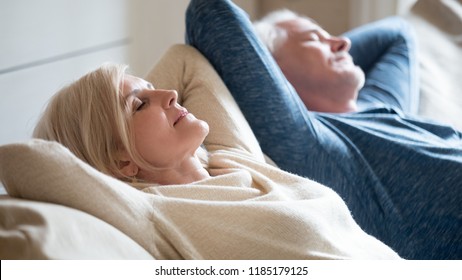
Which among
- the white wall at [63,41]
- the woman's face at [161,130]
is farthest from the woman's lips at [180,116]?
the white wall at [63,41]

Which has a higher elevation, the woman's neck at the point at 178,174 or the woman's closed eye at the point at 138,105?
the woman's closed eye at the point at 138,105

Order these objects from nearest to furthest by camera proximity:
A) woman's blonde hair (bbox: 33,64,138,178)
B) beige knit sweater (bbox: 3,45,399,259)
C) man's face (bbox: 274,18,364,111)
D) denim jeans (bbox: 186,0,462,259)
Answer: beige knit sweater (bbox: 3,45,399,259) < woman's blonde hair (bbox: 33,64,138,178) < denim jeans (bbox: 186,0,462,259) < man's face (bbox: 274,18,364,111)

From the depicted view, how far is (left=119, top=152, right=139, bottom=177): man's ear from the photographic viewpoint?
1438 mm

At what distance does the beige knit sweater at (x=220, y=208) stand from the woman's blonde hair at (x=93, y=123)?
122 mm

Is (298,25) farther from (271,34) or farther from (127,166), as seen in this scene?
(127,166)

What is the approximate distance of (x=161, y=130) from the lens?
1.46 m

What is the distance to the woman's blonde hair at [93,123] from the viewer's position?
141 centimetres

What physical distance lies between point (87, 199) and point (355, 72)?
1.30 metres

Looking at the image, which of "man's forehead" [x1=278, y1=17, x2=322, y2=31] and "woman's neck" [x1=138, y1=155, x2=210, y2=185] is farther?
"man's forehead" [x1=278, y1=17, x2=322, y2=31]

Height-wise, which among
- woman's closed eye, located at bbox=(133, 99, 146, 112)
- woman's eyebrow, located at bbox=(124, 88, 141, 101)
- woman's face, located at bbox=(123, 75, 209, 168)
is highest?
woman's eyebrow, located at bbox=(124, 88, 141, 101)

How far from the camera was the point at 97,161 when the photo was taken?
142cm

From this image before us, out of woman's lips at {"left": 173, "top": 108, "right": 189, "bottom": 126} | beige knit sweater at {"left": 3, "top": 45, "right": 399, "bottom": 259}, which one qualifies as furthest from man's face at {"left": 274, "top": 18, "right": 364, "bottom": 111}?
woman's lips at {"left": 173, "top": 108, "right": 189, "bottom": 126}

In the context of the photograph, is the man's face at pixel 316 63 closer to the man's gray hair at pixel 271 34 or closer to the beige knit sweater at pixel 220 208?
the man's gray hair at pixel 271 34

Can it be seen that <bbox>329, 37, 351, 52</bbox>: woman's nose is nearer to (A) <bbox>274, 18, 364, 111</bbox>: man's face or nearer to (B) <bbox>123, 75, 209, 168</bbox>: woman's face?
(A) <bbox>274, 18, 364, 111</bbox>: man's face
